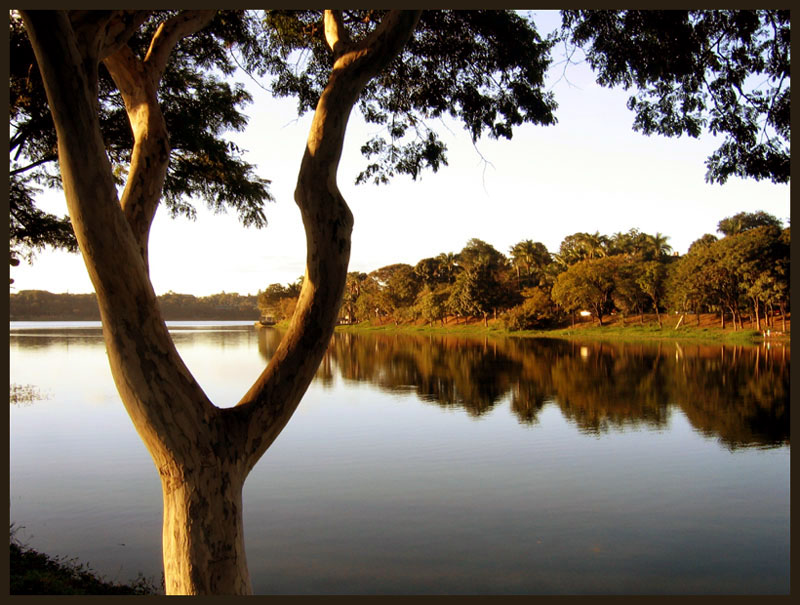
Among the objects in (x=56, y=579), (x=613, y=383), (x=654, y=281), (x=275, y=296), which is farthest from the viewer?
(x=275, y=296)

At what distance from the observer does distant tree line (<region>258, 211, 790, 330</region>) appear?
40.2 metres

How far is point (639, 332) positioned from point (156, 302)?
1858 inches

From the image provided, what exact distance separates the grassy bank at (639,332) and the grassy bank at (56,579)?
38509 millimetres

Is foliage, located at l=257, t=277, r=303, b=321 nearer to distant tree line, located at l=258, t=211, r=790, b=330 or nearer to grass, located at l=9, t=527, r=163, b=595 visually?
distant tree line, located at l=258, t=211, r=790, b=330

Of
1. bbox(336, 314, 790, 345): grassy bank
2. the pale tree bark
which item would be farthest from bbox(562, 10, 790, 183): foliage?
bbox(336, 314, 790, 345): grassy bank

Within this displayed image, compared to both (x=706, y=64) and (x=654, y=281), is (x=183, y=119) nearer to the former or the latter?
(x=706, y=64)

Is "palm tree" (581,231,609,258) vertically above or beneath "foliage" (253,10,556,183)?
above

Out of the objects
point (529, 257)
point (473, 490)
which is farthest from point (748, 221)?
point (473, 490)

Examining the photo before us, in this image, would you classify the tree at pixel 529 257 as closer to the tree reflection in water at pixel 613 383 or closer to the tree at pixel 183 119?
the tree reflection in water at pixel 613 383

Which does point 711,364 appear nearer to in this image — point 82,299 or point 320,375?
point 320,375

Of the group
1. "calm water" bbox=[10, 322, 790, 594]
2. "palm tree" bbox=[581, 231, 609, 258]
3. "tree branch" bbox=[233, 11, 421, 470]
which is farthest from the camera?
"palm tree" bbox=[581, 231, 609, 258]

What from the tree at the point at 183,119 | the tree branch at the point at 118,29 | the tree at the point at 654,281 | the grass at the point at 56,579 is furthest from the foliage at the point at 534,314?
the tree branch at the point at 118,29

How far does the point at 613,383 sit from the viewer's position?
68.0ft

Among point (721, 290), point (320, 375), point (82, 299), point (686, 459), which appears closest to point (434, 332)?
point (721, 290)
